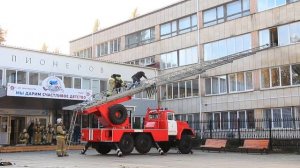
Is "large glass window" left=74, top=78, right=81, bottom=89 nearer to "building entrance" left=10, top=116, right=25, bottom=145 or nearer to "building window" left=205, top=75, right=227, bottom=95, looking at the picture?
"building entrance" left=10, top=116, right=25, bottom=145

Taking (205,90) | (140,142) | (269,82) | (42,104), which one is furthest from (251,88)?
(42,104)

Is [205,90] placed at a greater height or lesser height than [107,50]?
lesser

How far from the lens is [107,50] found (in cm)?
4478

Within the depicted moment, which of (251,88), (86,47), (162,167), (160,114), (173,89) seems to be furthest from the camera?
(86,47)

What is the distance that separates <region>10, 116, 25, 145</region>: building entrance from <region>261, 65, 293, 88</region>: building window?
57.8 feet

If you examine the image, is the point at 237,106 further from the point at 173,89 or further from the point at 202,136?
the point at 173,89

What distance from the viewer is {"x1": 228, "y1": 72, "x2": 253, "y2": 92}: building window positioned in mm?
30359

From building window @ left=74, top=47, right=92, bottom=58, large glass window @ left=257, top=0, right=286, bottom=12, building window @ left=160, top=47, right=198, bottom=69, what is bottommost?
building window @ left=160, top=47, right=198, bottom=69

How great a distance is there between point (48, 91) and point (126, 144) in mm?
6885

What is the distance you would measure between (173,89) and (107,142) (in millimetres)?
16702

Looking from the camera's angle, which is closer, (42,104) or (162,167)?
(162,167)

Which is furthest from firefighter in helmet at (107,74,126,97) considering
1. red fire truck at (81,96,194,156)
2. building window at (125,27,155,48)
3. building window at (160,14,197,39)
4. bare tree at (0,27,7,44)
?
bare tree at (0,27,7,44)

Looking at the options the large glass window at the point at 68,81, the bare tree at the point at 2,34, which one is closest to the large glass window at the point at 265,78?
the large glass window at the point at 68,81

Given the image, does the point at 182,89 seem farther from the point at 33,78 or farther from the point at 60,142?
the point at 60,142
